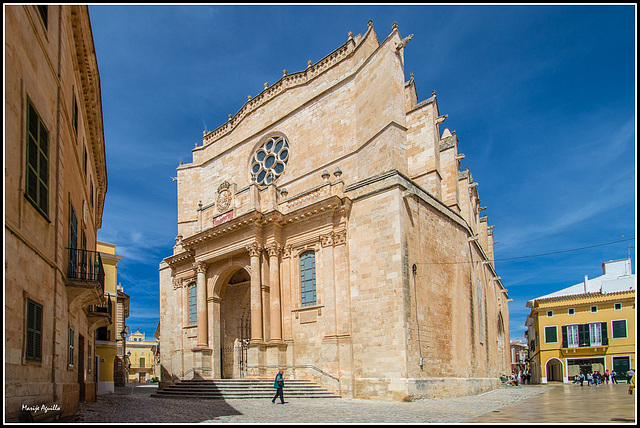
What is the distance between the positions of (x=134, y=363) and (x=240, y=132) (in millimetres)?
48290

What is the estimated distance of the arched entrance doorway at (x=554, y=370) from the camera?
1580 inches

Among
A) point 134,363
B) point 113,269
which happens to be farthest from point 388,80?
point 134,363

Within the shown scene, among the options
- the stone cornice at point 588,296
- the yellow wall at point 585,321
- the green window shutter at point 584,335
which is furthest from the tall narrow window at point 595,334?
the stone cornice at point 588,296

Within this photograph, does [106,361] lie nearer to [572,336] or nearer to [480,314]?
[480,314]

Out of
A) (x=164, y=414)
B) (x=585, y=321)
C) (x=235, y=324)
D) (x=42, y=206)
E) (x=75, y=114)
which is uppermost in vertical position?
(x=75, y=114)

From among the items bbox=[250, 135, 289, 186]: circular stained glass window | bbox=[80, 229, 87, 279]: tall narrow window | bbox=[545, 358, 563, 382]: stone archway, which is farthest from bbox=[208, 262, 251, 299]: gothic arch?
bbox=[545, 358, 563, 382]: stone archway

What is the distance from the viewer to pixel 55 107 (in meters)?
9.76

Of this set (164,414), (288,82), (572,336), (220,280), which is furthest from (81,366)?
(572,336)

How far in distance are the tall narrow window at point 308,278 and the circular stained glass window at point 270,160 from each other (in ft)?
20.0

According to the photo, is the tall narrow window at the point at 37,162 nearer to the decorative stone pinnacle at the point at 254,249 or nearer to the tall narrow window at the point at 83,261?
the tall narrow window at the point at 83,261

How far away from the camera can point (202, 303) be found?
21625 millimetres

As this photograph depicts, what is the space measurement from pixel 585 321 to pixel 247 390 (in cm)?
3123

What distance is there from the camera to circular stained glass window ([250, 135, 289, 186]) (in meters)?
24.2

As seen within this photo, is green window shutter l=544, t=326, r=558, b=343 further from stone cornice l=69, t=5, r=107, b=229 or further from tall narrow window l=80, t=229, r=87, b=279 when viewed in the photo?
tall narrow window l=80, t=229, r=87, b=279
